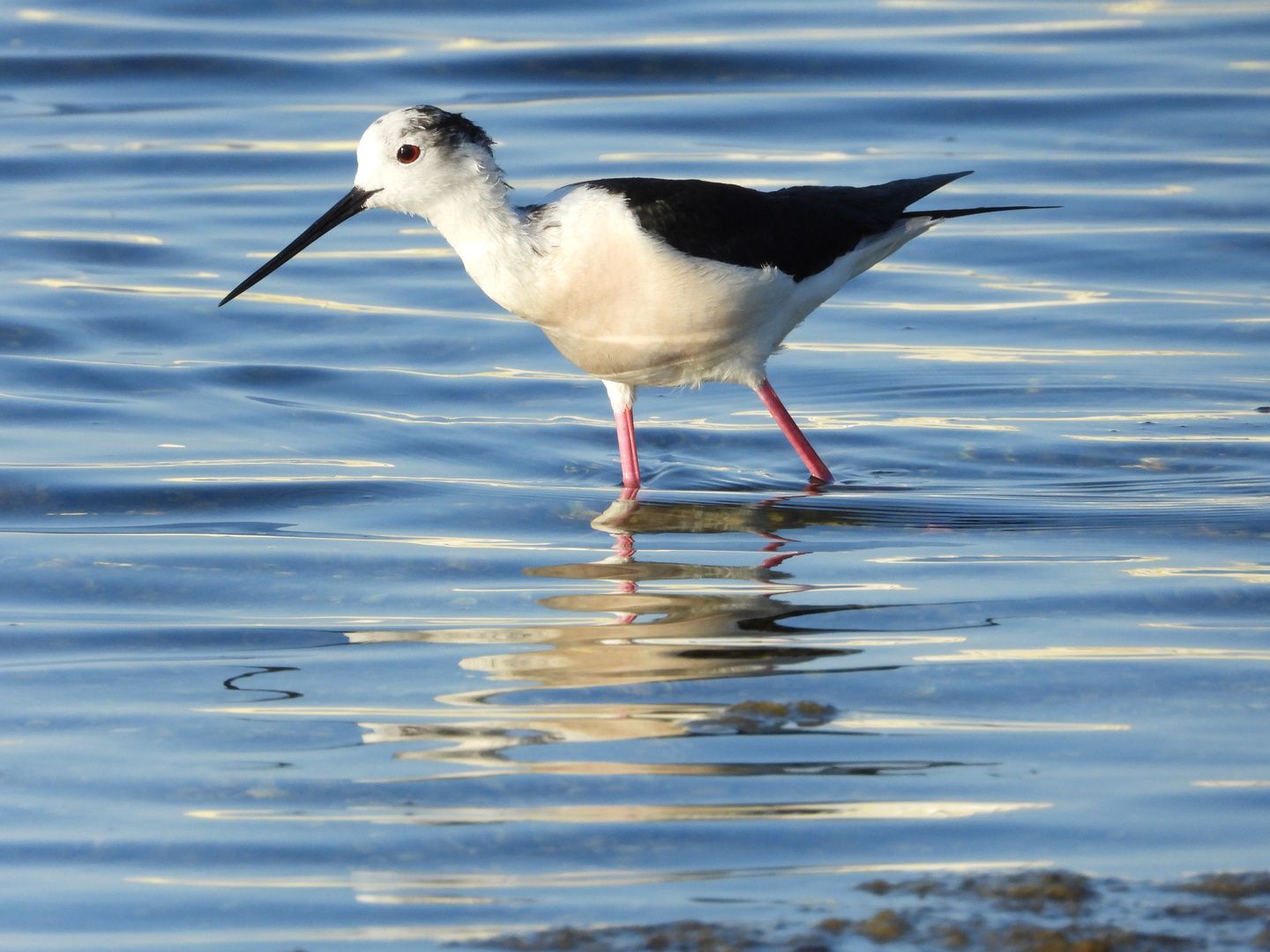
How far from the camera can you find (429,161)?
577 cm

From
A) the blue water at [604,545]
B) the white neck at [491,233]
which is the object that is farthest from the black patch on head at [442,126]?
the blue water at [604,545]

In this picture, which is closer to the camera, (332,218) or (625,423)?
(332,218)

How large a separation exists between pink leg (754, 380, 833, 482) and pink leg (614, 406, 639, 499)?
49cm

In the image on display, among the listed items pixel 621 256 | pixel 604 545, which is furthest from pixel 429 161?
pixel 604 545

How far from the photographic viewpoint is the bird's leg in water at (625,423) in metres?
6.28

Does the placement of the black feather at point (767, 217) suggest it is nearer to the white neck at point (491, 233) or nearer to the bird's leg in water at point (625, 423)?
the white neck at point (491, 233)

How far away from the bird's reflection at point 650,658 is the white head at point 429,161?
1.21 metres

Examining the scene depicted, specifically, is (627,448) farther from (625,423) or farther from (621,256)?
(621,256)

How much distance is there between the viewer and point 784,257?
6.23 metres

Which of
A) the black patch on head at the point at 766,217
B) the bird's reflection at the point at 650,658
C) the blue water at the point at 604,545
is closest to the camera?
the blue water at the point at 604,545

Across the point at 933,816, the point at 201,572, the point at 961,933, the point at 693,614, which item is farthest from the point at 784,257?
the point at 961,933

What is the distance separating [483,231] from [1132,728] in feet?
9.25

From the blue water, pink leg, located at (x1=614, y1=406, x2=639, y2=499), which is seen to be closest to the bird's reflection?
the blue water

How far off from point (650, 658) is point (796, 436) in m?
2.17
